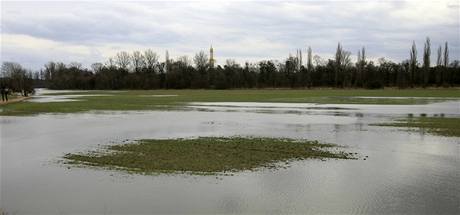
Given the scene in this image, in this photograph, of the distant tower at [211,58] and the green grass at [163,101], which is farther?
the distant tower at [211,58]

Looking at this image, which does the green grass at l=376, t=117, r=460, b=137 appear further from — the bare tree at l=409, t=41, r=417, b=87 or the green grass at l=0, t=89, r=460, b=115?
the bare tree at l=409, t=41, r=417, b=87

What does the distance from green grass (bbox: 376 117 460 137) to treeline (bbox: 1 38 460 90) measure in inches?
2929

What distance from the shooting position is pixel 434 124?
84.1ft

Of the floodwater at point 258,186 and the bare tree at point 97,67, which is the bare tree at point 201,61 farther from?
the floodwater at point 258,186

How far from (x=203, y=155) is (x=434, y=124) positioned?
622 inches

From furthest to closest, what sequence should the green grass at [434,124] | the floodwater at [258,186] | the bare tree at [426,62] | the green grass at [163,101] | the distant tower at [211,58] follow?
the distant tower at [211,58], the bare tree at [426,62], the green grass at [163,101], the green grass at [434,124], the floodwater at [258,186]

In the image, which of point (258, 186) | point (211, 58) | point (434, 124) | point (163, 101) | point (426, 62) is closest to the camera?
point (258, 186)

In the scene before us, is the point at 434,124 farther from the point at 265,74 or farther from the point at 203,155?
the point at 265,74

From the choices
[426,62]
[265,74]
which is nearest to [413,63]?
[426,62]

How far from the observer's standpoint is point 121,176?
488 inches

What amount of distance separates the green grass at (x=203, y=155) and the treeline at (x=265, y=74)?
88004 millimetres

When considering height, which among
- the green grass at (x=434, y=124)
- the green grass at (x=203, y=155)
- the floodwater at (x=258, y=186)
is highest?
the green grass at (x=203, y=155)

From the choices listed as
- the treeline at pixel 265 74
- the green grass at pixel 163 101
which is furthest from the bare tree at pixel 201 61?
the green grass at pixel 163 101

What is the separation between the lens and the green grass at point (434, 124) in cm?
2212
